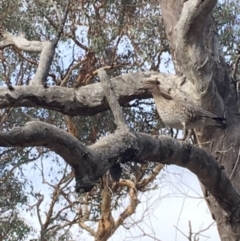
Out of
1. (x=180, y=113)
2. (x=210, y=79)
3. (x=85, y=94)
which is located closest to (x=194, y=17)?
(x=210, y=79)

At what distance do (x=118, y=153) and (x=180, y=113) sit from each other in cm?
133

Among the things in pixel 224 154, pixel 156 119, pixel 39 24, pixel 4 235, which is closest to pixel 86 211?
pixel 4 235

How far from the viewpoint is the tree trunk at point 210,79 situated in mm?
3541

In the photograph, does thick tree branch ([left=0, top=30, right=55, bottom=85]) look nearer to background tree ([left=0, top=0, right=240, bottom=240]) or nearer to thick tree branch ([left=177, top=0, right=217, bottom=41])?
background tree ([left=0, top=0, right=240, bottom=240])

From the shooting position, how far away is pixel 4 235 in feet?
26.5

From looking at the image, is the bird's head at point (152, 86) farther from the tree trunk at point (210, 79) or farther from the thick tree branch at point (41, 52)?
the thick tree branch at point (41, 52)

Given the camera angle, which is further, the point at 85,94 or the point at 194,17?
the point at 85,94

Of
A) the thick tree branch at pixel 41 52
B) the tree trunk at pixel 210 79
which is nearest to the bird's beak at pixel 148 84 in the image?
the tree trunk at pixel 210 79

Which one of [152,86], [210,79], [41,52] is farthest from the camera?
[41,52]

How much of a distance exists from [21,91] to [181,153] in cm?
104

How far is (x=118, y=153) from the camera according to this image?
2707 millimetres

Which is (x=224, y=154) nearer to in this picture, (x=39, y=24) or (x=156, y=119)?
(x=156, y=119)

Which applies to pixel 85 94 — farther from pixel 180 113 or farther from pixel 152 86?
pixel 180 113

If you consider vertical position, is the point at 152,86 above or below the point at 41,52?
below
